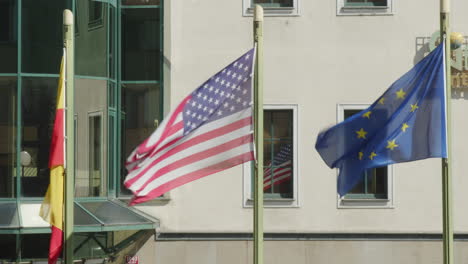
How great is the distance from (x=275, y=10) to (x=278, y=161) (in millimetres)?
2906

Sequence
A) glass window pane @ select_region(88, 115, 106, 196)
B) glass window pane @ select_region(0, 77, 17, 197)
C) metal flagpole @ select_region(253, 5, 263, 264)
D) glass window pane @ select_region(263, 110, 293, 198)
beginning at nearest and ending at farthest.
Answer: metal flagpole @ select_region(253, 5, 263, 264) < glass window pane @ select_region(0, 77, 17, 197) < glass window pane @ select_region(88, 115, 106, 196) < glass window pane @ select_region(263, 110, 293, 198)

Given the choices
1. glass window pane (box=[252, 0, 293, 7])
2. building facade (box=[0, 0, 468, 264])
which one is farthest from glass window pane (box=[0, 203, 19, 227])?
glass window pane (box=[252, 0, 293, 7])

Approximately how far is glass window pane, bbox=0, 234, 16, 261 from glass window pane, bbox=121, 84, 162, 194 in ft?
8.89

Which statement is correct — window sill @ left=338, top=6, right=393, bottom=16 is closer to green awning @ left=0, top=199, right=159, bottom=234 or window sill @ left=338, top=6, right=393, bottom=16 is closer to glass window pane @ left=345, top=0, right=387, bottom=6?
glass window pane @ left=345, top=0, right=387, bottom=6

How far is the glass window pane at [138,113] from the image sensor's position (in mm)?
27219

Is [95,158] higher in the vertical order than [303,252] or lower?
higher

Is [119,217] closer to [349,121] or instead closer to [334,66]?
[334,66]

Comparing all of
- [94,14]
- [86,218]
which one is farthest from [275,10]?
[86,218]

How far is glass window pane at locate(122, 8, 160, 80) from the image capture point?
89.4 feet

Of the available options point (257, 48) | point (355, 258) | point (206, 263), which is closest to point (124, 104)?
point (206, 263)

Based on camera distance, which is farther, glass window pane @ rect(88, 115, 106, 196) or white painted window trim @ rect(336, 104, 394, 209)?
white painted window trim @ rect(336, 104, 394, 209)

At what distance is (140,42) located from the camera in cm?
2730

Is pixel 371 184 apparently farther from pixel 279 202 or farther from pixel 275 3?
pixel 275 3

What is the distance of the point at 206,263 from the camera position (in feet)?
87.7
